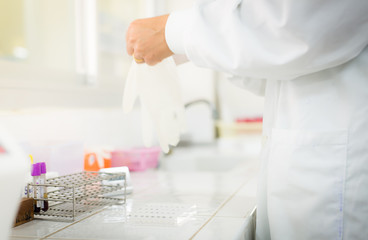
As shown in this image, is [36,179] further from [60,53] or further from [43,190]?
[60,53]

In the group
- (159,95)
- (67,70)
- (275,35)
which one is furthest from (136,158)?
(275,35)

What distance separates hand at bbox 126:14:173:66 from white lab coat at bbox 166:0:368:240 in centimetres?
5

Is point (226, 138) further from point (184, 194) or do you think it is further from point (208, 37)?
point (208, 37)

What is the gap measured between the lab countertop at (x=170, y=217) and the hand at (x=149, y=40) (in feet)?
1.43

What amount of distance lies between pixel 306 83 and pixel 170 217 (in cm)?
50

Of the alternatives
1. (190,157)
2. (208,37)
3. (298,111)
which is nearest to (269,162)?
(298,111)

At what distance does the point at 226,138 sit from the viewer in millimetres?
3127

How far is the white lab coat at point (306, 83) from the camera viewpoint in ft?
Result: 2.59

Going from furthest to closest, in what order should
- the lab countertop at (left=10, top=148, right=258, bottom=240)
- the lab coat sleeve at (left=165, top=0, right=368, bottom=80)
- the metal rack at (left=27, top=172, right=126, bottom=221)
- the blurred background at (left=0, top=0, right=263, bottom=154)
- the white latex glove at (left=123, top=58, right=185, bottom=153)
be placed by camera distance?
the blurred background at (left=0, top=0, right=263, bottom=154) → the white latex glove at (left=123, top=58, right=185, bottom=153) → the metal rack at (left=27, top=172, right=126, bottom=221) → the lab countertop at (left=10, top=148, right=258, bottom=240) → the lab coat sleeve at (left=165, top=0, right=368, bottom=80)

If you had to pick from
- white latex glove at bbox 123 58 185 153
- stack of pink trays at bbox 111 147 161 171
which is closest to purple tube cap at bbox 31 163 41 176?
white latex glove at bbox 123 58 185 153

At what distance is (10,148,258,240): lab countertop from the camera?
0.88 metres

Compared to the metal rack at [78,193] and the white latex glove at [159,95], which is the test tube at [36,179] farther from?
the white latex glove at [159,95]

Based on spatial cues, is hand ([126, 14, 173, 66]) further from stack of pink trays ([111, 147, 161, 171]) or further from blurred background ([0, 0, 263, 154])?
stack of pink trays ([111, 147, 161, 171])

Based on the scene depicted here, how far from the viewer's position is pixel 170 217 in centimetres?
103
